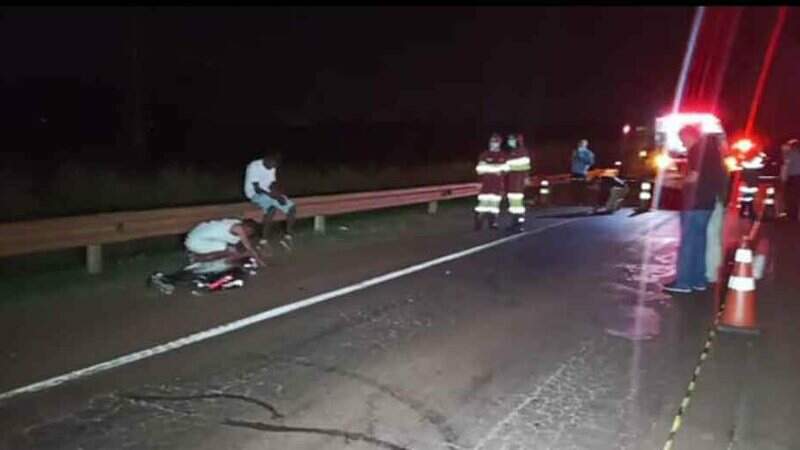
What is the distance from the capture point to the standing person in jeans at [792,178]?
62.4 ft

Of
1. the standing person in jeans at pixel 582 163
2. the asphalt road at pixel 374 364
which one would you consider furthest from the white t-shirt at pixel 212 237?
the standing person in jeans at pixel 582 163

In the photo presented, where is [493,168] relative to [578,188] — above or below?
above

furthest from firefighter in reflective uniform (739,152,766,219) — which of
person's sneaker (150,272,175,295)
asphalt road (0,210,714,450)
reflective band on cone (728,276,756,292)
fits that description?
person's sneaker (150,272,175,295)

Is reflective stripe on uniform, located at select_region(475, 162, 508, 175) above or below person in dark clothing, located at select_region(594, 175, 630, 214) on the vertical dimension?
above

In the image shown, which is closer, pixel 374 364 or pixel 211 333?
pixel 374 364

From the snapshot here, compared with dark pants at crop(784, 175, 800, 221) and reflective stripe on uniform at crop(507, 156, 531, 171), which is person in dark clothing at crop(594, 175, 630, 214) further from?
reflective stripe on uniform at crop(507, 156, 531, 171)

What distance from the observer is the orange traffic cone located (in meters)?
8.61

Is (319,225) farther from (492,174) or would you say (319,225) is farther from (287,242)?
(492,174)

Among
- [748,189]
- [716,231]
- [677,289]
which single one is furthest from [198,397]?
[748,189]

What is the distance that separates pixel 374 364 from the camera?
7.20 m

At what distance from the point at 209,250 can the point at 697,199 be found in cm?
542

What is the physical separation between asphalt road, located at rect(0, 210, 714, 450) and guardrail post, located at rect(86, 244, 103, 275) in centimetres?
64

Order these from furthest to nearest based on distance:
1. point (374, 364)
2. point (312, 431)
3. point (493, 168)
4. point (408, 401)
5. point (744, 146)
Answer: point (744, 146)
point (493, 168)
point (374, 364)
point (408, 401)
point (312, 431)

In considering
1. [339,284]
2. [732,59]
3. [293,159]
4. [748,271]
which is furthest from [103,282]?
[732,59]
